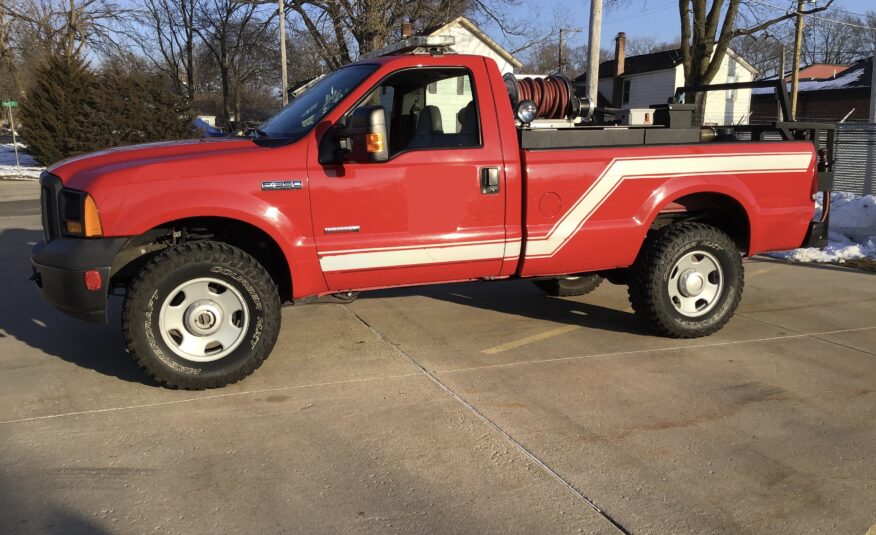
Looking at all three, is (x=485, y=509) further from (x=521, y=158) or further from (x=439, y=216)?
(x=521, y=158)

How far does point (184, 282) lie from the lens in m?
4.30

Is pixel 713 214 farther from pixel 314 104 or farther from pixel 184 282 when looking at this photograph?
pixel 184 282

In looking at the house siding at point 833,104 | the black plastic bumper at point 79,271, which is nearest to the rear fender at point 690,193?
the black plastic bumper at point 79,271

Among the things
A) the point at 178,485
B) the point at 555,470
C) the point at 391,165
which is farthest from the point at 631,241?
the point at 178,485

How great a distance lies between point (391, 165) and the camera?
4586 mm

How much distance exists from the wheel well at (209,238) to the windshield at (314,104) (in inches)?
27.1

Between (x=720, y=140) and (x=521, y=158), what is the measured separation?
6.91 feet

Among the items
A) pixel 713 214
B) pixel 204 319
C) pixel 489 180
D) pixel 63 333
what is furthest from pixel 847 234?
pixel 63 333

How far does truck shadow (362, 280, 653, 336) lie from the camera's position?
6.08 m

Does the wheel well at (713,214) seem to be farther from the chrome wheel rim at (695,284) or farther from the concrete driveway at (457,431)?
the concrete driveway at (457,431)

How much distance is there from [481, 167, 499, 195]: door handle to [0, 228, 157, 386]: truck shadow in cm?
249

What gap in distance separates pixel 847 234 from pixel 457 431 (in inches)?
355

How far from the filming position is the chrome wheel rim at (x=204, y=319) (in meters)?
4.36

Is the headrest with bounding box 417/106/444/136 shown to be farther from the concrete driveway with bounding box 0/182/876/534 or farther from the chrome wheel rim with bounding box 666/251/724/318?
the chrome wheel rim with bounding box 666/251/724/318
